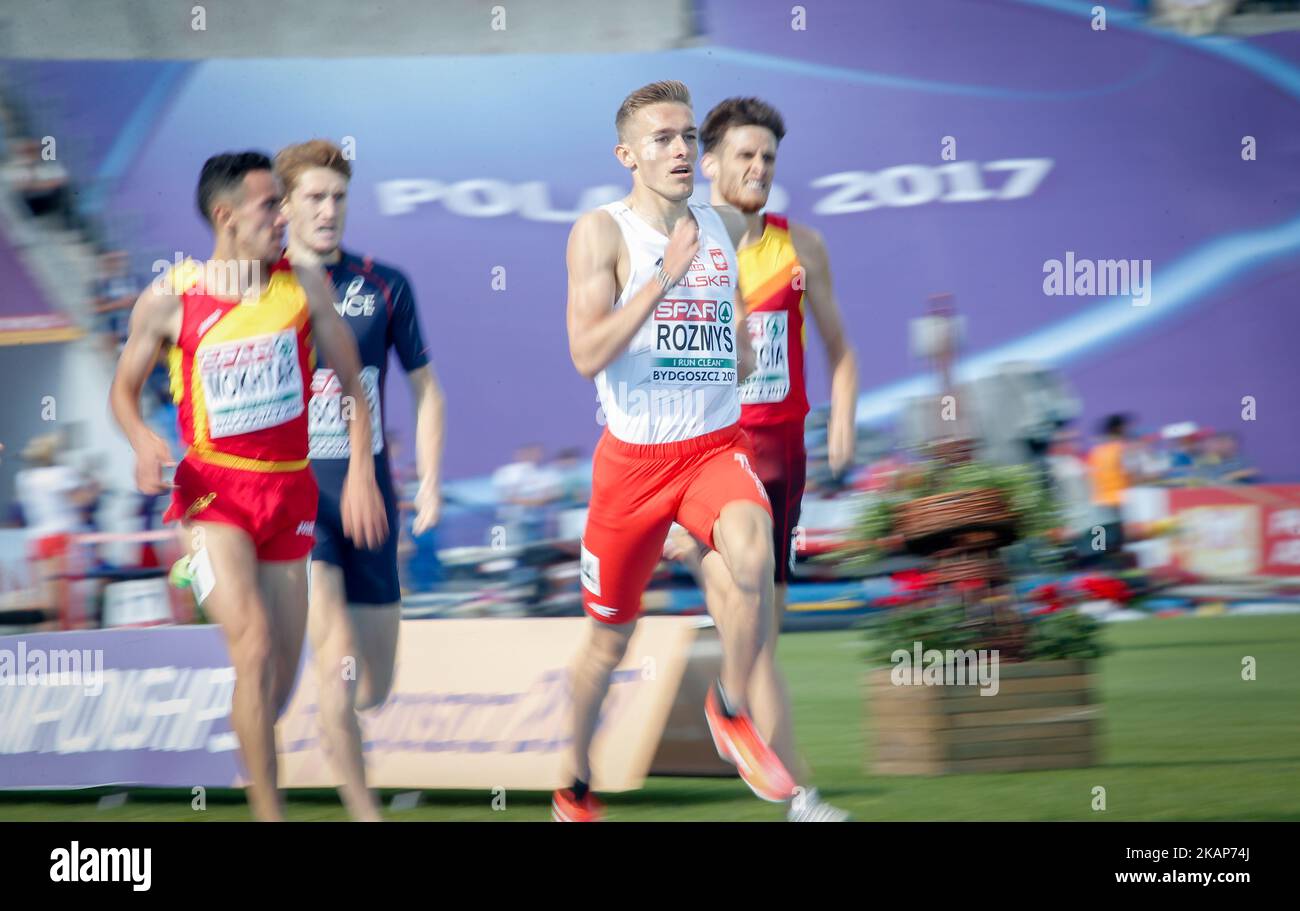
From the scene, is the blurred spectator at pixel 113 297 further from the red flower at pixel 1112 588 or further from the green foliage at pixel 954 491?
the red flower at pixel 1112 588

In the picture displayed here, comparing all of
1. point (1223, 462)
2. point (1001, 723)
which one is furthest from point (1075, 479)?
point (1001, 723)

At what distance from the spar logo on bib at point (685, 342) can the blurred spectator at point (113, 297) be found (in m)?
4.58

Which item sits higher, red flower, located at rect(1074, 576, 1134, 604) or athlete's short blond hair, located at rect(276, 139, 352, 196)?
athlete's short blond hair, located at rect(276, 139, 352, 196)

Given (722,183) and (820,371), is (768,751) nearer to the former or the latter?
(722,183)

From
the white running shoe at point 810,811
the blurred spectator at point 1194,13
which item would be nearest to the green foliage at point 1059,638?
the white running shoe at point 810,811

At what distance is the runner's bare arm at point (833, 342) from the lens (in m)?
5.76

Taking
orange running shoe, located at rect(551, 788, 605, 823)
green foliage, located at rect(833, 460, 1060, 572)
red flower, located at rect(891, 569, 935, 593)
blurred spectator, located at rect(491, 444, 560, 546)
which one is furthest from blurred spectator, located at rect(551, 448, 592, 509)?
orange running shoe, located at rect(551, 788, 605, 823)

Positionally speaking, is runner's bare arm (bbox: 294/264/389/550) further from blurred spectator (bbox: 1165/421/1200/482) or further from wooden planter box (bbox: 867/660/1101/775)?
blurred spectator (bbox: 1165/421/1200/482)

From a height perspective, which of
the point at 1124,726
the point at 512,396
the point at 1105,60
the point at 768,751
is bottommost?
the point at 1124,726

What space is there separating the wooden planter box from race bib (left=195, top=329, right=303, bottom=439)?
2565 mm

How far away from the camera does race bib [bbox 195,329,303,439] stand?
512 cm
